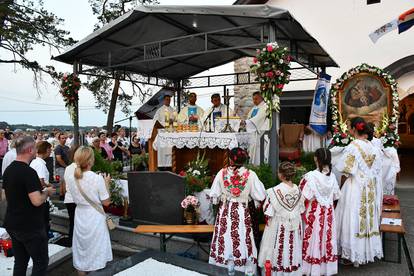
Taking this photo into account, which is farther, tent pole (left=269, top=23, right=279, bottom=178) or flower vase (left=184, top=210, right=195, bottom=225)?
tent pole (left=269, top=23, right=279, bottom=178)

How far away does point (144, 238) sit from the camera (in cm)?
625

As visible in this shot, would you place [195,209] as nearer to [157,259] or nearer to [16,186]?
[157,259]

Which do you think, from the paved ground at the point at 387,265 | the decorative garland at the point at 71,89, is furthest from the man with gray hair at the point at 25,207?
the decorative garland at the point at 71,89

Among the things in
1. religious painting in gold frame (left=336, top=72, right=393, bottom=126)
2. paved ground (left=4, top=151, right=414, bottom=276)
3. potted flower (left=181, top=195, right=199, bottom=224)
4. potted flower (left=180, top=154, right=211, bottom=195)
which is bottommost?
paved ground (left=4, top=151, right=414, bottom=276)

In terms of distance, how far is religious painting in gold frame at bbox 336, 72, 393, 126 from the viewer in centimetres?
969

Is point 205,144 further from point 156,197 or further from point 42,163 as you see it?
point 42,163

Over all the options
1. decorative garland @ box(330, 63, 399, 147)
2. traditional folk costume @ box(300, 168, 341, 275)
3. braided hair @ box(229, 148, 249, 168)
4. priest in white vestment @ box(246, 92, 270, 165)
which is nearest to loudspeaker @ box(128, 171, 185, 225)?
braided hair @ box(229, 148, 249, 168)

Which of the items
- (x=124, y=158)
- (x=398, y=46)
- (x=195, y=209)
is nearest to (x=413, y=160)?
(x=398, y=46)

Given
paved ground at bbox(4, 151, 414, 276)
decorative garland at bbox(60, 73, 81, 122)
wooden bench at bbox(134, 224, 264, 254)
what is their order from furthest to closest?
decorative garland at bbox(60, 73, 81, 122), paved ground at bbox(4, 151, 414, 276), wooden bench at bbox(134, 224, 264, 254)

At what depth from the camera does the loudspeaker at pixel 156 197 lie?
18.9ft

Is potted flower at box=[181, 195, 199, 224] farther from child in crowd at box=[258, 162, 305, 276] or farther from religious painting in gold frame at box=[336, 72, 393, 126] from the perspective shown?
religious painting in gold frame at box=[336, 72, 393, 126]

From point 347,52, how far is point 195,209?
9432mm

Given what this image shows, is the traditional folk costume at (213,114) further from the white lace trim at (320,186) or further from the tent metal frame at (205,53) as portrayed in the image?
the white lace trim at (320,186)

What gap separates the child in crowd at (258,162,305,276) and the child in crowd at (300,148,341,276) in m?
0.22
